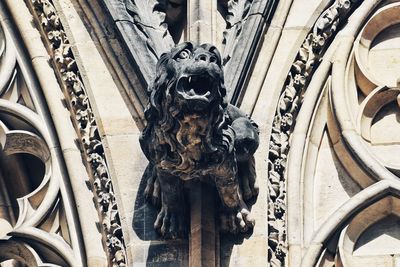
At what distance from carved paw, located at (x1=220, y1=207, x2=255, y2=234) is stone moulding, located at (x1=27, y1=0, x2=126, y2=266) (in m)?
0.77

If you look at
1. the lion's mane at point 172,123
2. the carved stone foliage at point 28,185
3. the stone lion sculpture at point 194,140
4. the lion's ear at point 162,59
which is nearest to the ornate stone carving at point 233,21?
the stone lion sculpture at point 194,140

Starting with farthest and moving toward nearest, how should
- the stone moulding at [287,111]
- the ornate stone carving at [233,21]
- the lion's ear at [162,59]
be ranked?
1. the ornate stone carving at [233,21]
2. the stone moulding at [287,111]
3. the lion's ear at [162,59]

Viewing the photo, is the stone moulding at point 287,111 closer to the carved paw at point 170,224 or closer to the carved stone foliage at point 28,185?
the carved paw at point 170,224

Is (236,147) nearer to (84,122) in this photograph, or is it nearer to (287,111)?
(287,111)

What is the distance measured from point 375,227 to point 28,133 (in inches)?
107

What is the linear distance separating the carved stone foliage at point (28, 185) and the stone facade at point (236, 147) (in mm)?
11

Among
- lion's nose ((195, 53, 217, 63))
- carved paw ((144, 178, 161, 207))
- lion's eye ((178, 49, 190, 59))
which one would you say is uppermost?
lion's eye ((178, 49, 190, 59))

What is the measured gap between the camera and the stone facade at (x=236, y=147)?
21.8 m

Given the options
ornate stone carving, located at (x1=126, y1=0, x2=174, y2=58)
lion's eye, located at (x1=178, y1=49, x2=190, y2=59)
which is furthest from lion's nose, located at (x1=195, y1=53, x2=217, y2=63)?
ornate stone carving, located at (x1=126, y1=0, x2=174, y2=58)

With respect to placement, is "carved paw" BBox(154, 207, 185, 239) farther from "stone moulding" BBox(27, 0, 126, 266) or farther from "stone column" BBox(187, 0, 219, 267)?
"stone moulding" BBox(27, 0, 126, 266)

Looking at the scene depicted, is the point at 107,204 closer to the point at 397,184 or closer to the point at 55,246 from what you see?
the point at 55,246

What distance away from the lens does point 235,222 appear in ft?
70.9

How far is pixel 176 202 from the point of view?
2158 cm

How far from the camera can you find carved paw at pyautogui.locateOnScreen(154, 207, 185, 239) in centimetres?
2161
